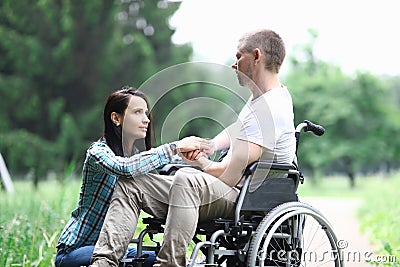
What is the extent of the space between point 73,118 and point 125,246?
18527 mm

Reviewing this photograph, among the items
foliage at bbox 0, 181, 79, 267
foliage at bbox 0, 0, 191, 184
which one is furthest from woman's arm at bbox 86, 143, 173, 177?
foliage at bbox 0, 0, 191, 184

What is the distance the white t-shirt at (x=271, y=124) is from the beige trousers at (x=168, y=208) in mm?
261

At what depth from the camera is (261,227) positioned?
317 cm

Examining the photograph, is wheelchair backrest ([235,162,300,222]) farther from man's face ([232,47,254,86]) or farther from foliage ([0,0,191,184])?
foliage ([0,0,191,184])

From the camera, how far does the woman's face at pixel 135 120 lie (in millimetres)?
3447

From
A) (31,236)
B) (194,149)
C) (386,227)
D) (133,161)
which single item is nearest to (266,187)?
(194,149)

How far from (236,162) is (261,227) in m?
0.31

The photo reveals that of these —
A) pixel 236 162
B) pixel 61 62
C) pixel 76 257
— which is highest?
pixel 61 62

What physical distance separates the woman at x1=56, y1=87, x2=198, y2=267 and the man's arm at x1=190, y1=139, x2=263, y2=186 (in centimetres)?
15

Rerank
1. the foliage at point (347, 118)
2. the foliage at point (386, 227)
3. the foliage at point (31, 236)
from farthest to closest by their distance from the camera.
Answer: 1. the foliage at point (347, 118)
2. the foliage at point (386, 227)
3. the foliage at point (31, 236)

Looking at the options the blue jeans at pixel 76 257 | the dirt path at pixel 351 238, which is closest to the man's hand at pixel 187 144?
the blue jeans at pixel 76 257

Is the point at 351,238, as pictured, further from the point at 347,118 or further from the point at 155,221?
the point at 347,118

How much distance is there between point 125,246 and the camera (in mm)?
3119

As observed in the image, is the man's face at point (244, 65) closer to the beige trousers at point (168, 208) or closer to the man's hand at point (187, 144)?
the man's hand at point (187, 144)
